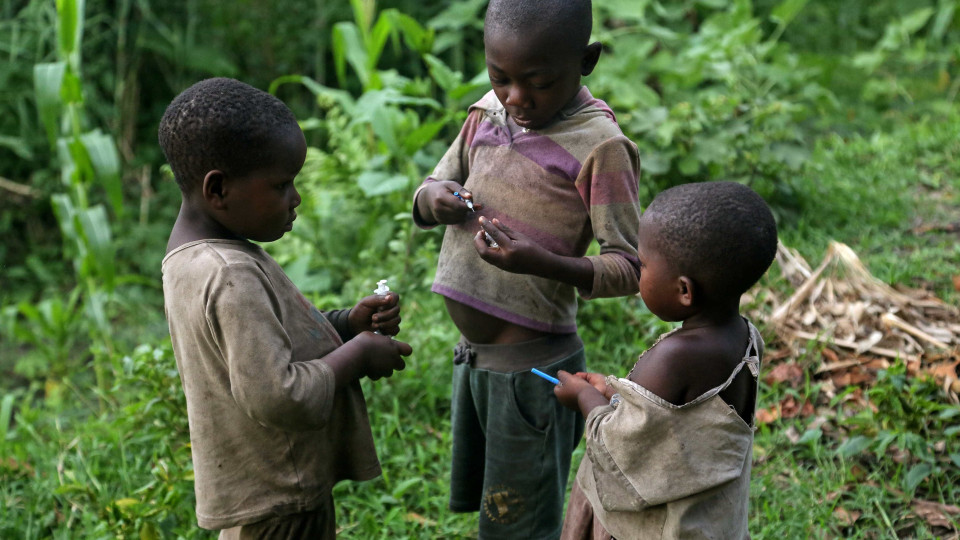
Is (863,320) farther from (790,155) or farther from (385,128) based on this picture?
(385,128)

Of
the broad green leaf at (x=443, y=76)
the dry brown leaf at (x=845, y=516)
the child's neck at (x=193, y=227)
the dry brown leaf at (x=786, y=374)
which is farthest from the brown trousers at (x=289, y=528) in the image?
the broad green leaf at (x=443, y=76)

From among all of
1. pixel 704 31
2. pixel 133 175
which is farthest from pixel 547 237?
pixel 133 175

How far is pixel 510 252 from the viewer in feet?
6.43

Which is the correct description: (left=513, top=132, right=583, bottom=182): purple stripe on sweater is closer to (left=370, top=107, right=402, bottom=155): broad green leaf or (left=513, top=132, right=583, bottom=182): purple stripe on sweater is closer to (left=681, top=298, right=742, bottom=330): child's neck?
(left=681, top=298, right=742, bottom=330): child's neck

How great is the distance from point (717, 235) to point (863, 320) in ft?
7.34

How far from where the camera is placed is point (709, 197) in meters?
1.67

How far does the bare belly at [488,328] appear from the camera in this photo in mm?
2201

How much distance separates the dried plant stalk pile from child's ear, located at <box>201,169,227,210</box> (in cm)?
256

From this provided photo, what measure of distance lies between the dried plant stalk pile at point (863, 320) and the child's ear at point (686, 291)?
1902 millimetres

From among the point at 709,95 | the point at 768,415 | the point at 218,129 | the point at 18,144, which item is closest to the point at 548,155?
the point at 218,129

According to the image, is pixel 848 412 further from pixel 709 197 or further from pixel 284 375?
pixel 284 375

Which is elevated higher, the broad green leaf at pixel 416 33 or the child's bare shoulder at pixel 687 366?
the child's bare shoulder at pixel 687 366

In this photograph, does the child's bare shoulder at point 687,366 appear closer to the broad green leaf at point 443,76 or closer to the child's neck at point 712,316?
the child's neck at point 712,316

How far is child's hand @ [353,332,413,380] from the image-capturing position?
6.13 feet
